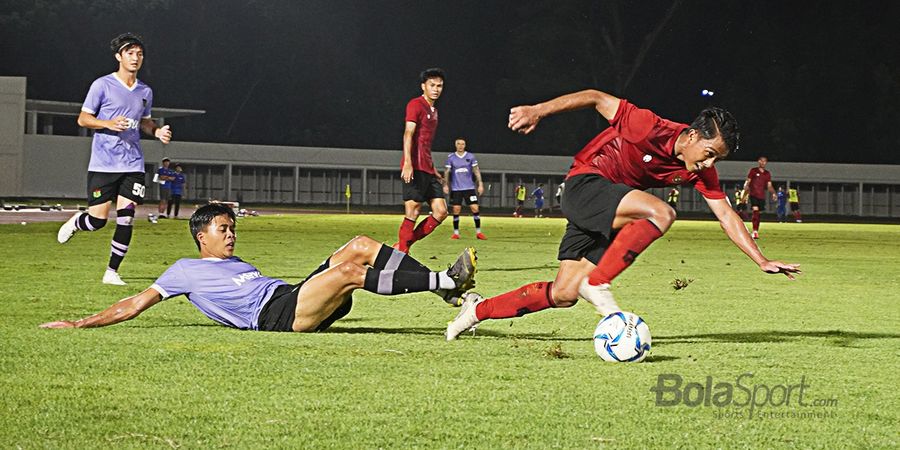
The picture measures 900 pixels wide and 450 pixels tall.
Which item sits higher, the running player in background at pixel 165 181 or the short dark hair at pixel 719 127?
the running player in background at pixel 165 181

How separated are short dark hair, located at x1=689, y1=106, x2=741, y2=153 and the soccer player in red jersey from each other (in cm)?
754

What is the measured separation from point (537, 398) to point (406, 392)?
63cm

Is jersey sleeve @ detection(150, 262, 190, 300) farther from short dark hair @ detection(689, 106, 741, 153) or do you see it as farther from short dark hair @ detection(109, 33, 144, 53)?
short dark hair @ detection(109, 33, 144, 53)

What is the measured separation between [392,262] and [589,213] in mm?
1373

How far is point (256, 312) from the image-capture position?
770 cm

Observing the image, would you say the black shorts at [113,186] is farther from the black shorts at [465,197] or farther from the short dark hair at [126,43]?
the black shorts at [465,197]

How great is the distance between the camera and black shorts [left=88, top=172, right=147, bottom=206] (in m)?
11.8

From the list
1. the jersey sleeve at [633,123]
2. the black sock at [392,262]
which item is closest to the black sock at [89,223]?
the black sock at [392,262]

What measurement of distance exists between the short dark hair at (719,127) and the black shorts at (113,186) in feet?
21.5

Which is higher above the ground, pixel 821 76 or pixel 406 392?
pixel 821 76

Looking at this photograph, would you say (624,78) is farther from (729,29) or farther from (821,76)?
(821,76)

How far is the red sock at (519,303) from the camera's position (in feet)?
24.0

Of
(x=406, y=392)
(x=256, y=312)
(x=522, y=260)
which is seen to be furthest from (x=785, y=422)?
(x=522, y=260)

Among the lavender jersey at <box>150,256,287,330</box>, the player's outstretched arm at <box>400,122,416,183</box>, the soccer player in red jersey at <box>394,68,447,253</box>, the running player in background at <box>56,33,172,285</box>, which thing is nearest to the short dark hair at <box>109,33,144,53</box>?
the running player in background at <box>56,33,172,285</box>
